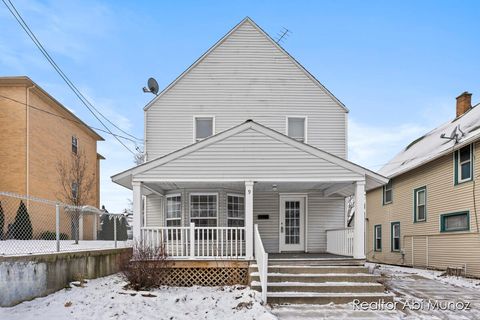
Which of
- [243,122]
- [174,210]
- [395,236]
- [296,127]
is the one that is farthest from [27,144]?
[395,236]

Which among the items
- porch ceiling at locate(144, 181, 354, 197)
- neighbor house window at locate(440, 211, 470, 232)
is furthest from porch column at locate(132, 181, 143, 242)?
neighbor house window at locate(440, 211, 470, 232)

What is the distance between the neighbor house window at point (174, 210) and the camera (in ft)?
36.1

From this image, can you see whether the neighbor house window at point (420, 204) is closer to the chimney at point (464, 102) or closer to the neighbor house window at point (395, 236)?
the neighbor house window at point (395, 236)

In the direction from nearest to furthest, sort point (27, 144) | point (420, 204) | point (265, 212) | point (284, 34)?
point (265, 212) → point (284, 34) → point (420, 204) → point (27, 144)

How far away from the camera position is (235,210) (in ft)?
37.1

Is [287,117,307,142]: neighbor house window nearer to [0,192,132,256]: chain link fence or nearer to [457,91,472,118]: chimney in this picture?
[0,192,132,256]: chain link fence

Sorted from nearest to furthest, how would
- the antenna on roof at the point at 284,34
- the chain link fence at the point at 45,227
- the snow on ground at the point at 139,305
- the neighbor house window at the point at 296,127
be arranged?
the snow on ground at the point at 139,305 < the chain link fence at the point at 45,227 < the neighbor house window at the point at 296,127 < the antenna on roof at the point at 284,34

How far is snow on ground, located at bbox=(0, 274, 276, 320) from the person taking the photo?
6.13 metres

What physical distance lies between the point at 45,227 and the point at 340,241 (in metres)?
13.1

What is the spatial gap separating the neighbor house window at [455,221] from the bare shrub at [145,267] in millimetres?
10326

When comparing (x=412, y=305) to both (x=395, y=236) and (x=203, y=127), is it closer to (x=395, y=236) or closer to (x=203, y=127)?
(x=203, y=127)

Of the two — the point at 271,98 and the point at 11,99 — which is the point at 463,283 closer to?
the point at 271,98

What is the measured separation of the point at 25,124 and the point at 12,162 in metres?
1.81

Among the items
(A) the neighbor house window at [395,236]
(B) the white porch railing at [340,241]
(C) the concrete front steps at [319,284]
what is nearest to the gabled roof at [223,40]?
(B) the white porch railing at [340,241]
